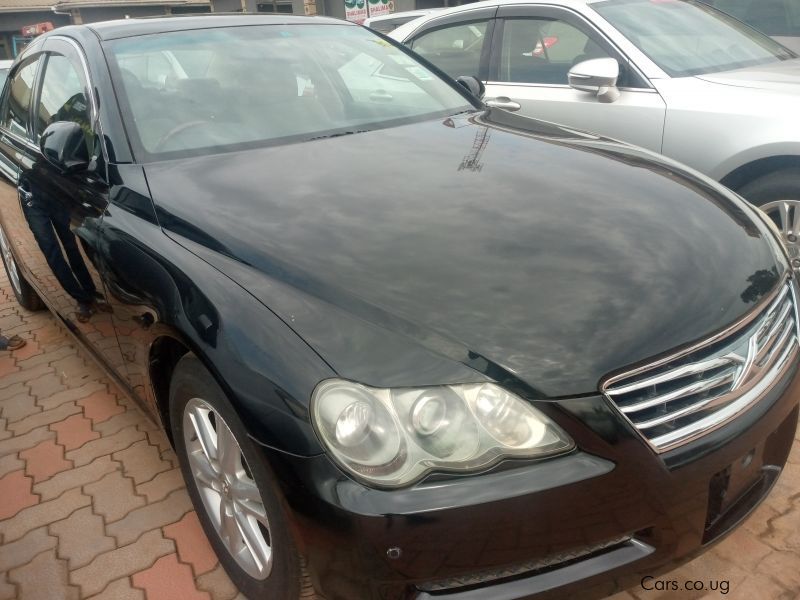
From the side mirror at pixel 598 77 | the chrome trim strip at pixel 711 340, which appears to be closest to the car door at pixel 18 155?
the chrome trim strip at pixel 711 340

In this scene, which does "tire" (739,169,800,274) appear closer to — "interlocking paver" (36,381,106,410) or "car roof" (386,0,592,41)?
"car roof" (386,0,592,41)

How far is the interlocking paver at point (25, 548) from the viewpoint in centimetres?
230

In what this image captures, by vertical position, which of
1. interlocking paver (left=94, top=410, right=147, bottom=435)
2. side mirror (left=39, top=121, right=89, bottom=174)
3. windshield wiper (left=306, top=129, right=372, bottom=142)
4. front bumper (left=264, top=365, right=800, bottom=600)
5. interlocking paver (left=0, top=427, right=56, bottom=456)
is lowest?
interlocking paver (left=0, top=427, right=56, bottom=456)

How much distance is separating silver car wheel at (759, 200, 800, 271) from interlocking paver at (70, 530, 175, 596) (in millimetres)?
2989

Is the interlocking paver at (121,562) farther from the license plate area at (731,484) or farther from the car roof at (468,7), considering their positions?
the car roof at (468,7)

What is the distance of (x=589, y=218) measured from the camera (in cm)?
186

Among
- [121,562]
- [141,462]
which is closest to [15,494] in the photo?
[141,462]

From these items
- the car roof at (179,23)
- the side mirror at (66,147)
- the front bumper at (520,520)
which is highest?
the car roof at (179,23)

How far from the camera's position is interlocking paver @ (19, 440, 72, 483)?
2.79m

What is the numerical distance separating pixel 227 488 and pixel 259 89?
156 centimetres

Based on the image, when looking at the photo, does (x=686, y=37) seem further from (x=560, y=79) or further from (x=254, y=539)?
(x=254, y=539)

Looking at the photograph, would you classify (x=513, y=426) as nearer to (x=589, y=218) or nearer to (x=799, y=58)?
(x=589, y=218)

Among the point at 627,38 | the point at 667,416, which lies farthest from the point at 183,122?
the point at 627,38

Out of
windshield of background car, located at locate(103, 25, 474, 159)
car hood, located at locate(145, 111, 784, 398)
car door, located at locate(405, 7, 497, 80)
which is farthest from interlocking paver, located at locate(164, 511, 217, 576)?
car door, located at locate(405, 7, 497, 80)
